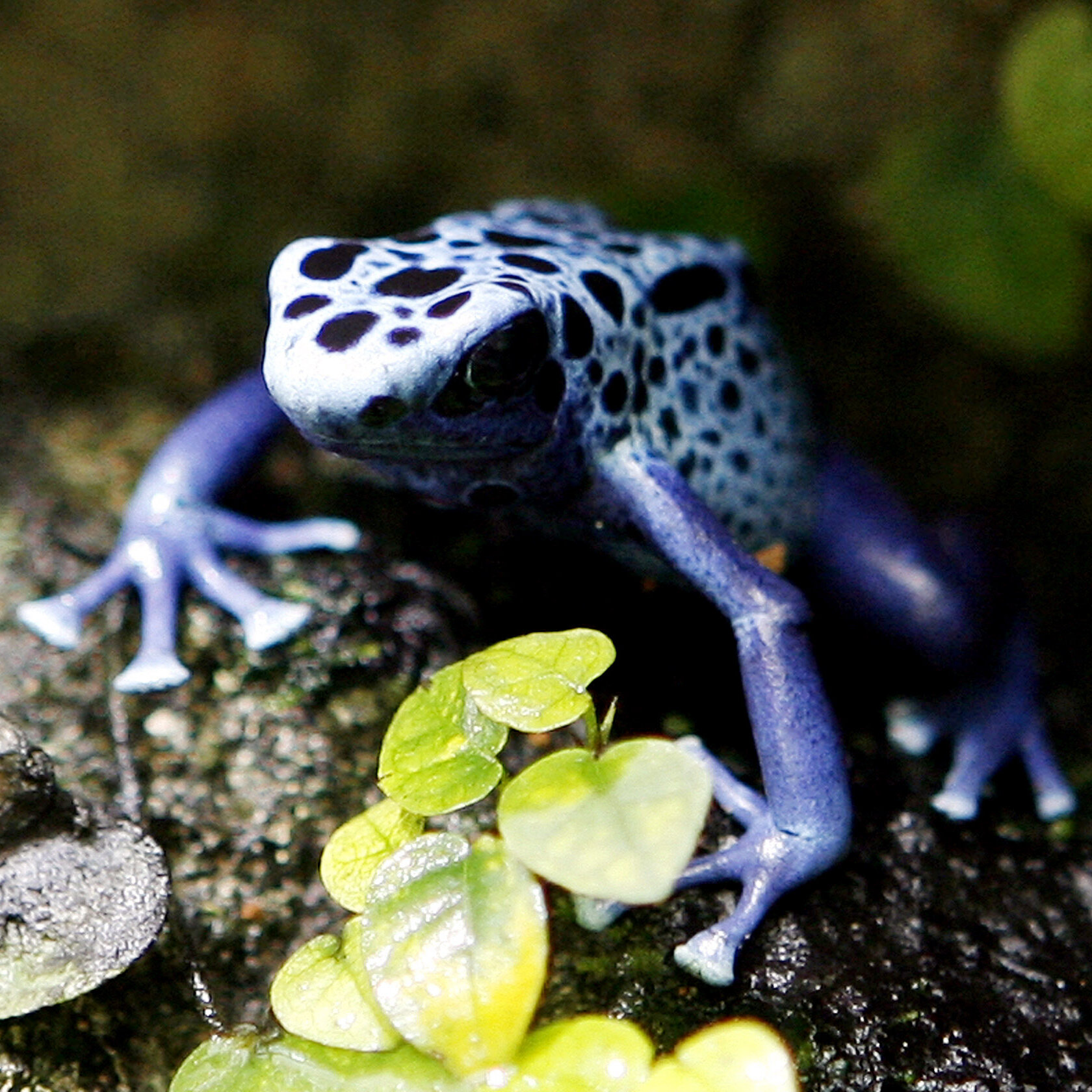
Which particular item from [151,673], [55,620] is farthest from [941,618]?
[55,620]

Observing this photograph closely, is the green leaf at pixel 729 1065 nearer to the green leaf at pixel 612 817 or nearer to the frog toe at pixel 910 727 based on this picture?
the green leaf at pixel 612 817

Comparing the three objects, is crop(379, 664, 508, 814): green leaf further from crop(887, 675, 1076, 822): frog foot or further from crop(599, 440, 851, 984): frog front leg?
crop(887, 675, 1076, 822): frog foot

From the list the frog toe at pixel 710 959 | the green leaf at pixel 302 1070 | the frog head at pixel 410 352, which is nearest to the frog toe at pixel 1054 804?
the frog toe at pixel 710 959

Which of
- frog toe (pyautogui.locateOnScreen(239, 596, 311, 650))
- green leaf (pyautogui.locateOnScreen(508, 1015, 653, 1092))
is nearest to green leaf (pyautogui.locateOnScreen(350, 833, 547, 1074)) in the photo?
green leaf (pyautogui.locateOnScreen(508, 1015, 653, 1092))

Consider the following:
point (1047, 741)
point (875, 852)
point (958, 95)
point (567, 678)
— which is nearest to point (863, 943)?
point (875, 852)

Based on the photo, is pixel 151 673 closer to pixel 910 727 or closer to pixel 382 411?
pixel 382 411

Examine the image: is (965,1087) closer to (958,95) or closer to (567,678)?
(567,678)
